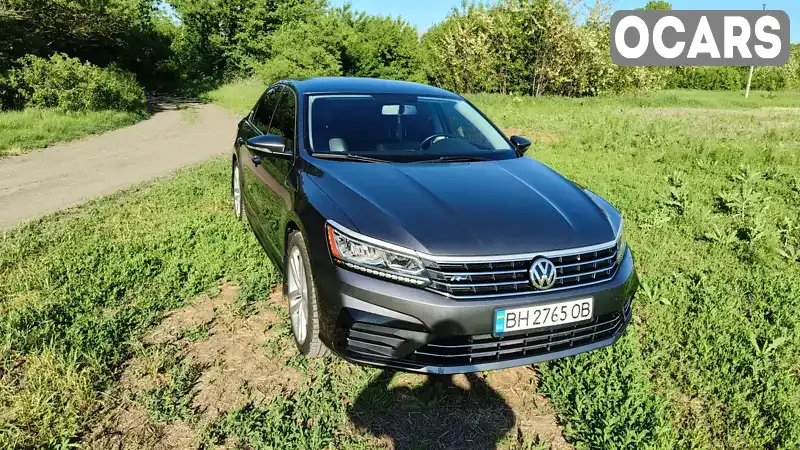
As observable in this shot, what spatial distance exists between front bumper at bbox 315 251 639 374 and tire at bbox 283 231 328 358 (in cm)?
20

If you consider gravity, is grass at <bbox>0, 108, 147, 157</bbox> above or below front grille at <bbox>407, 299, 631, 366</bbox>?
below

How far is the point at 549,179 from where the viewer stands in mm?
3439

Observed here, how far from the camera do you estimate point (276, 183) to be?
3.70 m

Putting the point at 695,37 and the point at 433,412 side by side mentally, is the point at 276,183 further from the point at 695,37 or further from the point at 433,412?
the point at 695,37

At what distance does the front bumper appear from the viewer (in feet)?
7.91

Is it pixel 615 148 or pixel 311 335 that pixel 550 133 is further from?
pixel 311 335

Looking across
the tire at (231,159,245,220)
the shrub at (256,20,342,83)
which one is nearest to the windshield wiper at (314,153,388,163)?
the tire at (231,159,245,220)

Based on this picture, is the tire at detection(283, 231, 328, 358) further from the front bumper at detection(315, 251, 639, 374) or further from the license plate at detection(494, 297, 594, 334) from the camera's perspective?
the license plate at detection(494, 297, 594, 334)

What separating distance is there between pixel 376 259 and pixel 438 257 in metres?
0.30

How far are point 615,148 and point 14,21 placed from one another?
17991mm

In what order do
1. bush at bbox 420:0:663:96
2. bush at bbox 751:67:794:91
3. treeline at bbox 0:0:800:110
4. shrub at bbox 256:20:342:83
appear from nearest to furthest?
treeline at bbox 0:0:800:110 < shrub at bbox 256:20:342:83 < bush at bbox 420:0:663:96 < bush at bbox 751:67:794:91

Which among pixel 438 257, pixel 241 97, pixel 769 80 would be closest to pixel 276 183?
pixel 438 257

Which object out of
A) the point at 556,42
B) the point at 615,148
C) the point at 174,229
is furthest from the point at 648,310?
the point at 556,42

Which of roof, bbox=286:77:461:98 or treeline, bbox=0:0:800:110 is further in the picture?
treeline, bbox=0:0:800:110
